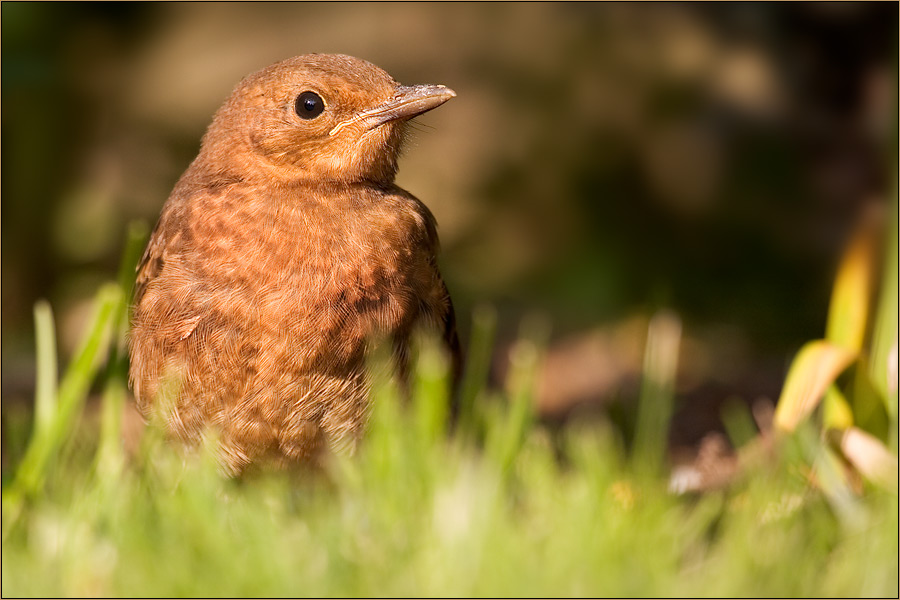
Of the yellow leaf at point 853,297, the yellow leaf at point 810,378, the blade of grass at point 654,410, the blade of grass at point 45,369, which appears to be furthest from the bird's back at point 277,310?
the yellow leaf at point 853,297

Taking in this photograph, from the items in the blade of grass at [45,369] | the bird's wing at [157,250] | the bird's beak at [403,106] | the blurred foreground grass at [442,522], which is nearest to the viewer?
the blurred foreground grass at [442,522]

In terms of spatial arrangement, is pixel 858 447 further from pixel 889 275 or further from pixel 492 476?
pixel 492 476

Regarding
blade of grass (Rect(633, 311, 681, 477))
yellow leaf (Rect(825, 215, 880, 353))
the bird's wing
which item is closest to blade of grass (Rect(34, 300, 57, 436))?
the bird's wing

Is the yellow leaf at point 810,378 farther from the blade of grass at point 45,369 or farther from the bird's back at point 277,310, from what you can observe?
the blade of grass at point 45,369

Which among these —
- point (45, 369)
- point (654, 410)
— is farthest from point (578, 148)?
point (45, 369)

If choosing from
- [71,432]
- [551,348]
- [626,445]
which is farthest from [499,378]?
[71,432]

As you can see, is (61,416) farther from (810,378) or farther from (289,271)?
(810,378)
